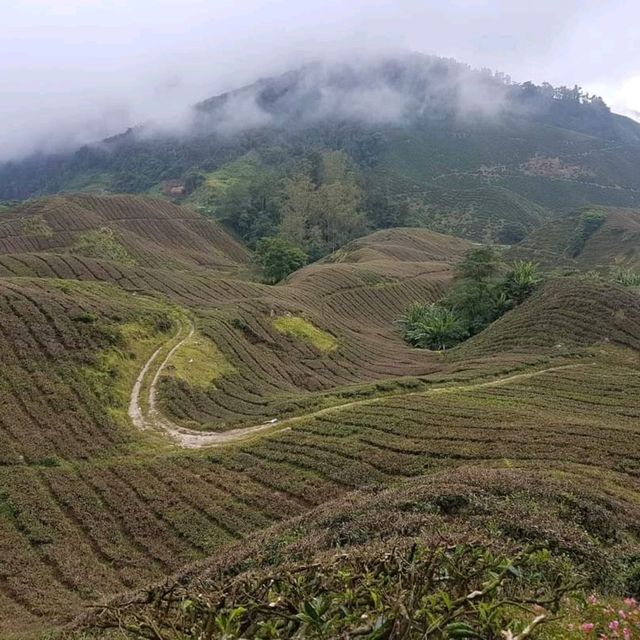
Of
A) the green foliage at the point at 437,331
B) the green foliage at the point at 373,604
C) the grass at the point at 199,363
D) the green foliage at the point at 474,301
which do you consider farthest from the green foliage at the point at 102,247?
the green foliage at the point at 373,604

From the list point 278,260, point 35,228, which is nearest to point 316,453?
point 278,260

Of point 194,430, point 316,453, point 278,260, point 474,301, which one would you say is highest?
point 278,260

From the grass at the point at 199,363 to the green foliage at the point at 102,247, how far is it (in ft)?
109

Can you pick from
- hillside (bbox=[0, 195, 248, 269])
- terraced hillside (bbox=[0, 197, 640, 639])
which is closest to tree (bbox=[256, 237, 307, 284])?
hillside (bbox=[0, 195, 248, 269])

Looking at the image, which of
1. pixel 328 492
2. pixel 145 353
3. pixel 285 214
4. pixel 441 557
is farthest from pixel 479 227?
pixel 441 557

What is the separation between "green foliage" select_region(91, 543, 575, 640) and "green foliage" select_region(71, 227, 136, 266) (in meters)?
62.0

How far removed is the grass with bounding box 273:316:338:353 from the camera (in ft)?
132

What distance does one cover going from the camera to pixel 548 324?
37156mm

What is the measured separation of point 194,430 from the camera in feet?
78.6

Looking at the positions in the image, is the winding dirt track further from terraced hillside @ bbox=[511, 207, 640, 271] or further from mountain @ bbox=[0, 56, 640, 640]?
terraced hillside @ bbox=[511, 207, 640, 271]

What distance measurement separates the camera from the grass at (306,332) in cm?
4019

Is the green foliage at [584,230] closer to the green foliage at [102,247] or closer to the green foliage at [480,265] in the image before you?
the green foliage at [480,265]

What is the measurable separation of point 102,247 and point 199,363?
41.1 m

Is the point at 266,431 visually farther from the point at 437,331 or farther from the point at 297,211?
the point at 297,211
